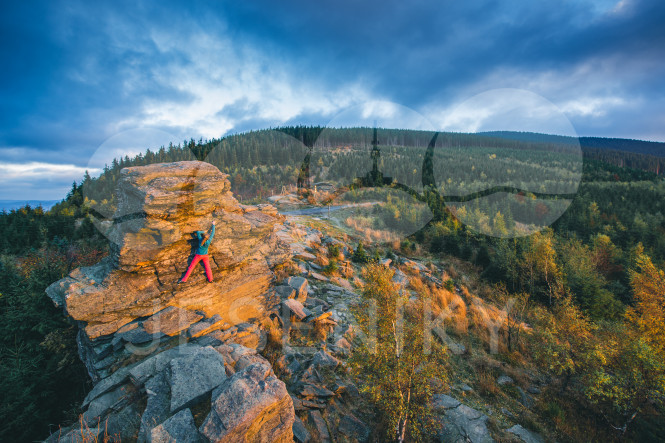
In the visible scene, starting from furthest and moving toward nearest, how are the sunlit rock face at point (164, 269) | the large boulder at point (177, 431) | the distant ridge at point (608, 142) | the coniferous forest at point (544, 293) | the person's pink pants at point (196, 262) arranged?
1. the distant ridge at point (608, 142)
2. the person's pink pants at point (196, 262)
3. the coniferous forest at point (544, 293)
4. the sunlit rock face at point (164, 269)
5. the large boulder at point (177, 431)

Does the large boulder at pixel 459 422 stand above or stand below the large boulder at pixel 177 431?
below

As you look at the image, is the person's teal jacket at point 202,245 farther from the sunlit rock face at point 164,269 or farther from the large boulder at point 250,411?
the large boulder at point 250,411

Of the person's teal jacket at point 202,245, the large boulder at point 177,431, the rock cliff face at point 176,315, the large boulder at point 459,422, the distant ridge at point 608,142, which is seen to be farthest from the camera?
the distant ridge at point 608,142

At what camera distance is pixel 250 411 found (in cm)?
403

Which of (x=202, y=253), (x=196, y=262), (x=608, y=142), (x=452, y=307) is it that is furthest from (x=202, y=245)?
(x=608, y=142)

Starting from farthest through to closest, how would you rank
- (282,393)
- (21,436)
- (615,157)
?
(615,157) < (21,436) < (282,393)

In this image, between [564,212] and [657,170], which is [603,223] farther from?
[657,170]

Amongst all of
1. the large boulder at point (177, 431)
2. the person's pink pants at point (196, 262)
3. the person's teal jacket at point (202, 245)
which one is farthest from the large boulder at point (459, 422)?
the person's teal jacket at point (202, 245)

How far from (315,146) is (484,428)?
93.4 meters

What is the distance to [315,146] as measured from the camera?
92.8 metres

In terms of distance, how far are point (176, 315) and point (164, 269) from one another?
4.69ft

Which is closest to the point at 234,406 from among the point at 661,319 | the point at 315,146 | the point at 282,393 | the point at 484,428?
the point at 282,393

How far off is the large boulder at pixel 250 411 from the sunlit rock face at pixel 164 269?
11.5 feet

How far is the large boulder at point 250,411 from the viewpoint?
152 inches
